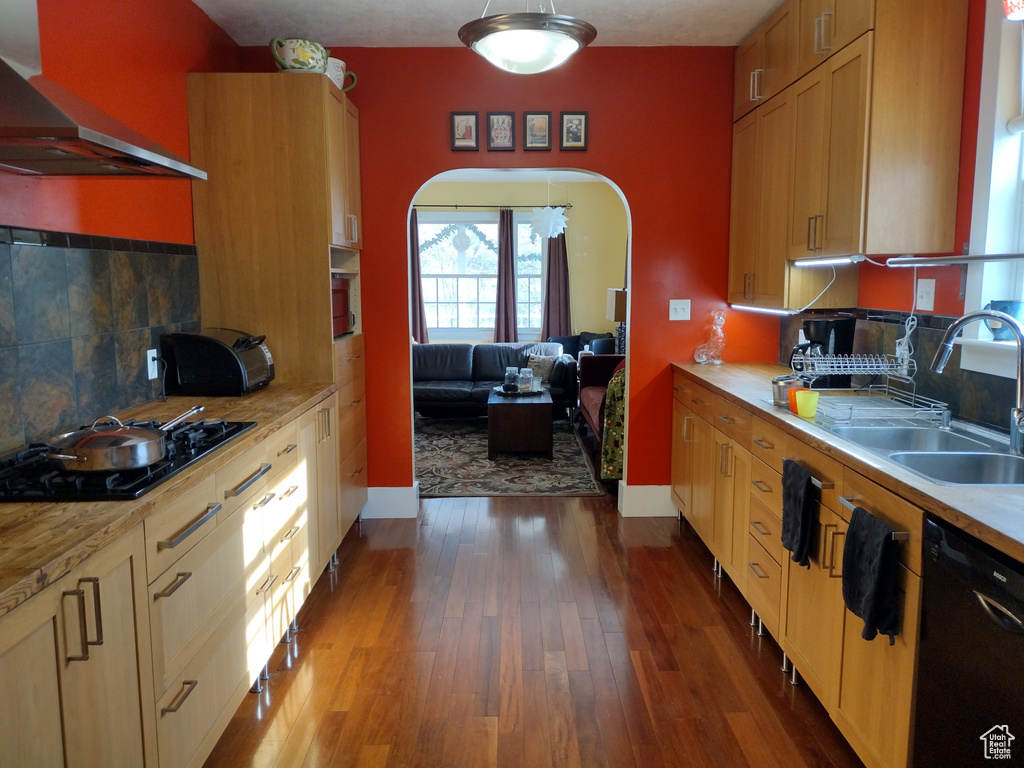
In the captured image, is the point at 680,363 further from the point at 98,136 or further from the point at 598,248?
the point at 598,248

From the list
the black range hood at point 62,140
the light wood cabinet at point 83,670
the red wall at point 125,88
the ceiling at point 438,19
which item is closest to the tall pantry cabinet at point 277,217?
the red wall at point 125,88

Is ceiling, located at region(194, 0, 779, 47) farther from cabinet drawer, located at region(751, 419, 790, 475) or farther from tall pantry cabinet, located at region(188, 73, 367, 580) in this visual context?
cabinet drawer, located at region(751, 419, 790, 475)

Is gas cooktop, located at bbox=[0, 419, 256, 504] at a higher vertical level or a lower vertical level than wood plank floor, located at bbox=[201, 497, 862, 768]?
higher

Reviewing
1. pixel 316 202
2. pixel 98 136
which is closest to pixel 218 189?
pixel 316 202

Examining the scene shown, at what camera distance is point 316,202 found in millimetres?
3482

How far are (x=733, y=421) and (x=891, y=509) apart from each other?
51.6 inches

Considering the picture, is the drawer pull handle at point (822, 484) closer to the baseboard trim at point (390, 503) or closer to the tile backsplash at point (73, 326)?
the tile backsplash at point (73, 326)

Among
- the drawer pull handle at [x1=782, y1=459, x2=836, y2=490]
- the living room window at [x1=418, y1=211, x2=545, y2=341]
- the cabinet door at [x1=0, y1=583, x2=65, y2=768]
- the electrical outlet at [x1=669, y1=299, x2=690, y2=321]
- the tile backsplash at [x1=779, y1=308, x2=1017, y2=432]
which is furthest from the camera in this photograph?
the living room window at [x1=418, y1=211, x2=545, y2=341]

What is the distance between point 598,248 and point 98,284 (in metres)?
6.79

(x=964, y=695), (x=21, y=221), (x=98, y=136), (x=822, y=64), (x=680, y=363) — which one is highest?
(x=822, y=64)

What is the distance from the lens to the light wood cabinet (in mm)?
1228

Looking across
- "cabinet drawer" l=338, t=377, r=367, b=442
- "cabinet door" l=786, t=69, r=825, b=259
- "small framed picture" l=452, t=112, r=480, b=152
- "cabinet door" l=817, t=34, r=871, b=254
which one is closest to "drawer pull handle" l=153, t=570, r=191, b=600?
"cabinet drawer" l=338, t=377, r=367, b=442

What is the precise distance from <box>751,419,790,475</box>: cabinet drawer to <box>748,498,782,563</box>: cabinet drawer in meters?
0.18

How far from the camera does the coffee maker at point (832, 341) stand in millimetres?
3270
